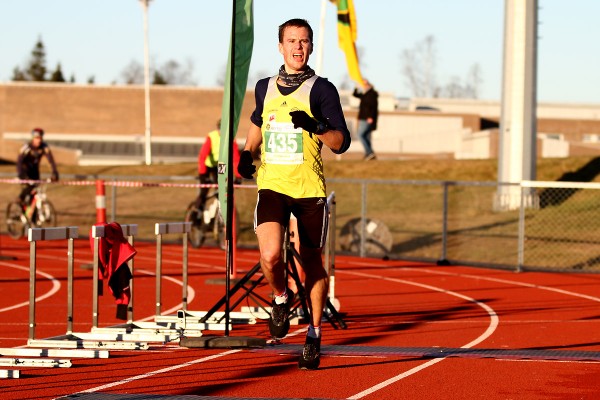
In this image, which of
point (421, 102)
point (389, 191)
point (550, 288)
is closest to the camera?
point (550, 288)

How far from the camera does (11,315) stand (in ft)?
45.5

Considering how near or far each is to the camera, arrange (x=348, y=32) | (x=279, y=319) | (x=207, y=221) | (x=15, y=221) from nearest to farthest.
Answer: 1. (x=279, y=319)
2. (x=207, y=221)
3. (x=15, y=221)
4. (x=348, y=32)

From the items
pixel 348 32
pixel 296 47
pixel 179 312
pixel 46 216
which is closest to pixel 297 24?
pixel 296 47

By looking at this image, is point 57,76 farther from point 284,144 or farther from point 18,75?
point 284,144

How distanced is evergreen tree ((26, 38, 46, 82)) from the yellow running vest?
14116 centimetres

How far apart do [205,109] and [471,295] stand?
8356 centimetres

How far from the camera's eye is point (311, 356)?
938cm

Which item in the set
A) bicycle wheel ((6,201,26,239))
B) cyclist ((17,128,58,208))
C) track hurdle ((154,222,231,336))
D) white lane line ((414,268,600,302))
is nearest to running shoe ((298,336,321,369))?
track hurdle ((154,222,231,336))

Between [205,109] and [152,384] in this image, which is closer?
[152,384]

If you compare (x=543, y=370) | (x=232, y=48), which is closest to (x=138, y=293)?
(x=232, y=48)

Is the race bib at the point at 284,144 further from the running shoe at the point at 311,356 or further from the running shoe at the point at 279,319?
the running shoe at the point at 311,356

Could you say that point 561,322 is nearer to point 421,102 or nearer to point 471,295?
point 471,295

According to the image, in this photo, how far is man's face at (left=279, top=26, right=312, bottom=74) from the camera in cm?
938

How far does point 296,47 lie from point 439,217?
80.8ft
